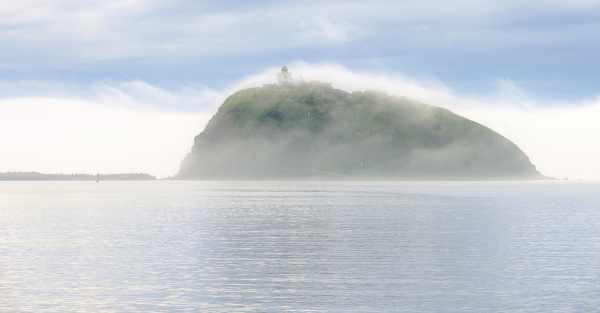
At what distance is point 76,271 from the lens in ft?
105

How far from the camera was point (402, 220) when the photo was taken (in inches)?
2675

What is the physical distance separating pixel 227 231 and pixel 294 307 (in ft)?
109

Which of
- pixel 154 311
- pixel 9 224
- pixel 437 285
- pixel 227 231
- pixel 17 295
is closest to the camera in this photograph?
pixel 154 311

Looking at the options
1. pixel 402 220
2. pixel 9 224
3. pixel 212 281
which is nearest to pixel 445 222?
pixel 402 220

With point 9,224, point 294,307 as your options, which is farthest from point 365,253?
point 9,224

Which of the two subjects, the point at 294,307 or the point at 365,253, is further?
→ the point at 365,253

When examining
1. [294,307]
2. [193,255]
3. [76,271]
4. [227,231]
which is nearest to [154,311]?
[294,307]

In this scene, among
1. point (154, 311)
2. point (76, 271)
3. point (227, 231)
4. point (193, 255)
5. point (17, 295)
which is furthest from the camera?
point (227, 231)

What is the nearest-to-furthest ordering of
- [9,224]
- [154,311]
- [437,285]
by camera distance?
1. [154,311]
2. [437,285]
3. [9,224]

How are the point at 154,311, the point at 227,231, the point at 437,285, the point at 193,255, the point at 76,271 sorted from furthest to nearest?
the point at 227,231, the point at 193,255, the point at 76,271, the point at 437,285, the point at 154,311

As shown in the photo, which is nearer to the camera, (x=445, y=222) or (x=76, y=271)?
(x=76, y=271)

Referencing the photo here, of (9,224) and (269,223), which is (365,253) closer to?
(269,223)

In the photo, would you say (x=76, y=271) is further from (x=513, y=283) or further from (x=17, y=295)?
(x=513, y=283)

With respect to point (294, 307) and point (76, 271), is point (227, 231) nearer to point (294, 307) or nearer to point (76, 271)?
point (76, 271)
